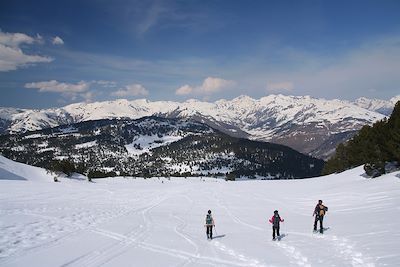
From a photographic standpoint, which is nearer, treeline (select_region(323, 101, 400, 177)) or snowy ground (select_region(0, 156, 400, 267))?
snowy ground (select_region(0, 156, 400, 267))

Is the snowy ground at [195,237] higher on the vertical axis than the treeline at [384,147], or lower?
lower

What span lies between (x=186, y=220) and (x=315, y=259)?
1889 centimetres

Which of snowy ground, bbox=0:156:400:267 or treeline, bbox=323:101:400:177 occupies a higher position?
treeline, bbox=323:101:400:177

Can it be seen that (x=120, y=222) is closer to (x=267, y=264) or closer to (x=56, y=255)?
(x=56, y=255)

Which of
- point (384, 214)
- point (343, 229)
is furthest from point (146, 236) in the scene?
point (384, 214)

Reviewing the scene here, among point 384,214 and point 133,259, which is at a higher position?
point 384,214

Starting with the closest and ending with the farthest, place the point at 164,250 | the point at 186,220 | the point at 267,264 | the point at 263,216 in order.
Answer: the point at 267,264
the point at 164,250
the point at 186,220
the point at 263,216

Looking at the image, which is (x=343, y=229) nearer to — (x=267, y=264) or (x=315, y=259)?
(x=315, y=259)

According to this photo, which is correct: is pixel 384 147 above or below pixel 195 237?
above

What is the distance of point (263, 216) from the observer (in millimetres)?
39688

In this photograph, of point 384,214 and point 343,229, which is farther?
point 384,214

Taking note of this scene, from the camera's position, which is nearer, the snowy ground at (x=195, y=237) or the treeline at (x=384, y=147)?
the snowy ground at (x=195, y=237)

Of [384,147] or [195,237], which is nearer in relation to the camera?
[195,237]

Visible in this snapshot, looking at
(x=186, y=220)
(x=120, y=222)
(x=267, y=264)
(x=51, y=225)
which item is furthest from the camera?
(x=186, y=220)
